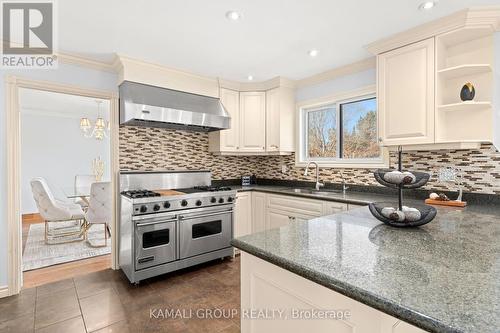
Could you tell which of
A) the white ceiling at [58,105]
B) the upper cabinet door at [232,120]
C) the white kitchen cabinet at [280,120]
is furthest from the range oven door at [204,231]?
the white ceiling at [58,105]

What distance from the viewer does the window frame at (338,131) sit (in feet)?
9.46

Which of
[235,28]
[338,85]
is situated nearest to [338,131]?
[338,85]

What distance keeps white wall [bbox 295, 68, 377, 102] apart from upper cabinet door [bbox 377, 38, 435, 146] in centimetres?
44

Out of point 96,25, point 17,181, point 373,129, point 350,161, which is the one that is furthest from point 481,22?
point 17,181

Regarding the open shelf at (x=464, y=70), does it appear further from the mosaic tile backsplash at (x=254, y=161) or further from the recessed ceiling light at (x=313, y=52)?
the recessed ceiling light at (x=313, y=52)

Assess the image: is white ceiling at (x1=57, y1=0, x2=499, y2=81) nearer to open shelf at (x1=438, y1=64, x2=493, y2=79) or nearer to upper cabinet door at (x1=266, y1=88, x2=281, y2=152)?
open shelf at (x1=438, y1=64, x2=493, y2=79)

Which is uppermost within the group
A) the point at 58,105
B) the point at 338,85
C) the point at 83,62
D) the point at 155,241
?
the point at 58,105

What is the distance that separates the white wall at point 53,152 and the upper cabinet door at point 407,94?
6.58 m

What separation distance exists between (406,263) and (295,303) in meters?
0.43

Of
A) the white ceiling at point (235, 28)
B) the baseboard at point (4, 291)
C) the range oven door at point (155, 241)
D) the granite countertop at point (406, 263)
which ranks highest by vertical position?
the white ceiling at point (235, 28)

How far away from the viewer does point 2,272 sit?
2.36 meters

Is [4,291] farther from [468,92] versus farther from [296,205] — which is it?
[468,92]

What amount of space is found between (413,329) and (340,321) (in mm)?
237

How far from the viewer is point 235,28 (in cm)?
213
